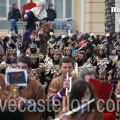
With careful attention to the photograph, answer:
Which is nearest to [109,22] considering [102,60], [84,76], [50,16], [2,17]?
[50,16]

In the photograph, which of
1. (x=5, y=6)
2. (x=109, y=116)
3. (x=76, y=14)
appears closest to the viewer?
(x=109, y=116)

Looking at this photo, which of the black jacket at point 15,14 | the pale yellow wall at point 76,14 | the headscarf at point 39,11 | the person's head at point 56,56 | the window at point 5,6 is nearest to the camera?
the person's head at point 56,56

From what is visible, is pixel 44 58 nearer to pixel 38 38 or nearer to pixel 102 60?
pixel 102 60

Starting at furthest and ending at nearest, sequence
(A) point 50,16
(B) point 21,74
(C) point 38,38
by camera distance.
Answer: (A) point 50,16
(C) point 38,38
(B) point 21,74

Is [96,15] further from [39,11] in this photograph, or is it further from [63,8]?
[39,11]

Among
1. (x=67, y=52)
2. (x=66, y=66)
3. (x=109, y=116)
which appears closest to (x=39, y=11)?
(x=67, y=52)

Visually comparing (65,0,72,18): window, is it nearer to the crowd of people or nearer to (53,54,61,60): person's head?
the crowd of people

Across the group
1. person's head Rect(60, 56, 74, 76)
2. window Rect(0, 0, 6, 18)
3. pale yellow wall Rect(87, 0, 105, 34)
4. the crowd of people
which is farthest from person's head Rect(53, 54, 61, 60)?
window Rect(0, 0, 6, 18)

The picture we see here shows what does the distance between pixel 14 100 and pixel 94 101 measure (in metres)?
1.28

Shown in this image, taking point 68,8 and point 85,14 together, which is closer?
point 85,14

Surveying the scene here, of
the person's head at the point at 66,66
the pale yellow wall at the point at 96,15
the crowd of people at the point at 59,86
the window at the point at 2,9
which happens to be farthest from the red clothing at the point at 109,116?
the window at the point at 2,9

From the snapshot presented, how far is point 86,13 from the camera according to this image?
26.9 m

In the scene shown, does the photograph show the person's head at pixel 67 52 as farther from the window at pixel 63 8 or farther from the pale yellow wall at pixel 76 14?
the window at pixel 63 8

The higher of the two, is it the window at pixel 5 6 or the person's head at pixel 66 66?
the window at pixel 5 6
